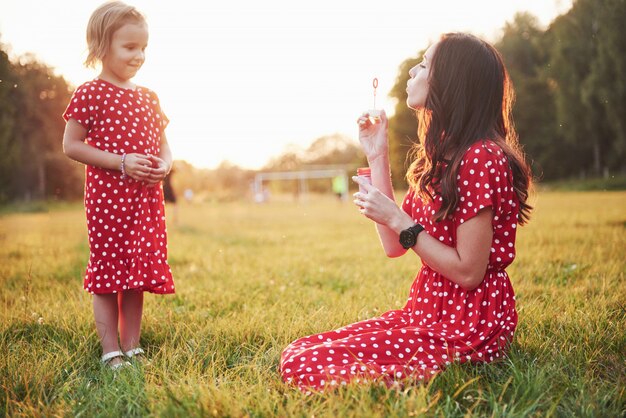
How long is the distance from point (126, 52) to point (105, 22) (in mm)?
144

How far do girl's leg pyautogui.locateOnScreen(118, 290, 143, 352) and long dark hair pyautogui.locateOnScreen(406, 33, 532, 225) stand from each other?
1396 millimetres

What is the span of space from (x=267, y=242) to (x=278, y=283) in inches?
→ 108

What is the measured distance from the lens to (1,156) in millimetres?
7566

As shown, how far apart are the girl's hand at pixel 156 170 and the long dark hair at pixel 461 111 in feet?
3.76

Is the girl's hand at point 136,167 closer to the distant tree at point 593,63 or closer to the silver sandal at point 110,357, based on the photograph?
the silver sandal at point 110,357

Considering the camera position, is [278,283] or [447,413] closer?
[447,413]

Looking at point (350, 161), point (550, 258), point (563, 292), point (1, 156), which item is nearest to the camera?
point (563, 292)

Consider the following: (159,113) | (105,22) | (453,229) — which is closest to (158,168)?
(159,113)

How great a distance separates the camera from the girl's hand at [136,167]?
207cm

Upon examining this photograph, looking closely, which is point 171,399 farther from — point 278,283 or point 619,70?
point 619,70

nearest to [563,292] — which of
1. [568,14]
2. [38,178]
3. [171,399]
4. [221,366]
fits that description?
[221,366]

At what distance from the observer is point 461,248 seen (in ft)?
5.24

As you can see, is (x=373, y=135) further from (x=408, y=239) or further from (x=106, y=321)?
(x=106, y=321)

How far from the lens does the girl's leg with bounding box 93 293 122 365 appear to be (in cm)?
215
